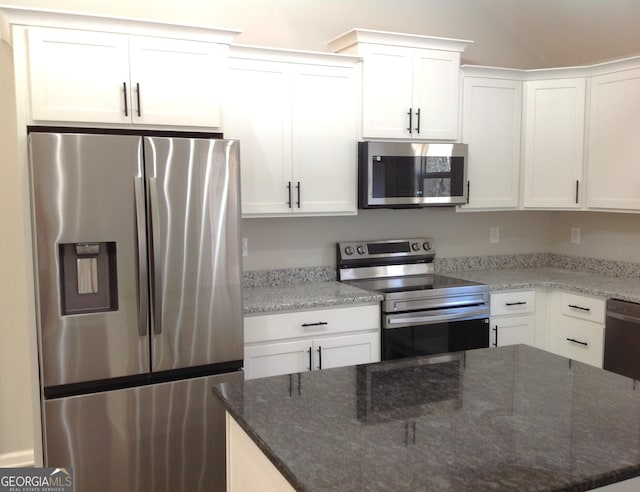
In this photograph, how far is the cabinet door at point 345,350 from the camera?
315cm

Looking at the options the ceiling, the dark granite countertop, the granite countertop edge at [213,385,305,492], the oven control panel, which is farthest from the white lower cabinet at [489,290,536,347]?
the granite countertop edge at [213,385,305,492]

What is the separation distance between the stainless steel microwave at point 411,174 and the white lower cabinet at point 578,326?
92 cm

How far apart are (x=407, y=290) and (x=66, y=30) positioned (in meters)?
2.19

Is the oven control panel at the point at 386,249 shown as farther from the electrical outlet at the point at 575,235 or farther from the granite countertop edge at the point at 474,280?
the electrical outlet at the point at 575,235

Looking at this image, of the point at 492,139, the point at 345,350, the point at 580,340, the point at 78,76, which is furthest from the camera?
the point at 492,139

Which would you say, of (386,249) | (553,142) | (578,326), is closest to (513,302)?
(578,326)

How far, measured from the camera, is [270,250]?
3619 mm

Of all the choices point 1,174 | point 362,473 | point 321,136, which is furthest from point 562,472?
point 1,174

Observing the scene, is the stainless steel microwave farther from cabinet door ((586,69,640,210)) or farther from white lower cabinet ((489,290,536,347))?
cabinet door ((586,69,640,210))

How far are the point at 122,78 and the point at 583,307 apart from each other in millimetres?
2900

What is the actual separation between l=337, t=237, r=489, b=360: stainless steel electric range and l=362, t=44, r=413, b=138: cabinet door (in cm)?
78

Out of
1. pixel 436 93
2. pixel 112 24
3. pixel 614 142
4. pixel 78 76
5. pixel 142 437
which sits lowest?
pixel 142 437

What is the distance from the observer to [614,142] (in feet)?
11.9

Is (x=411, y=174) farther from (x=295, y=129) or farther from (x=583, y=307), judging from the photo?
(x=583, y=307)
